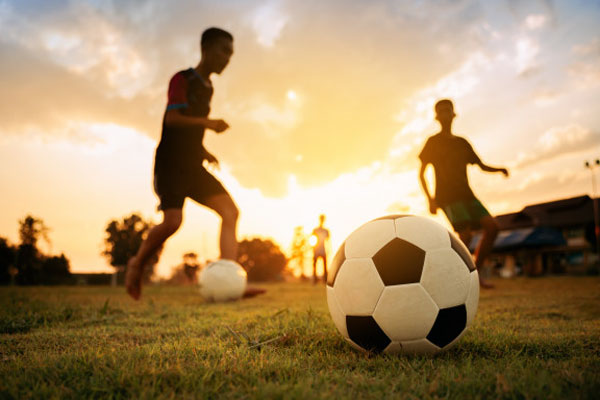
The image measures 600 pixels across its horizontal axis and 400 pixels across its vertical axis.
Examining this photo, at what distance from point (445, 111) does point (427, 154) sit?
30.8 inches

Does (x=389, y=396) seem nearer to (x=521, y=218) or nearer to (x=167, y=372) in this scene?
(x=167, y=372)

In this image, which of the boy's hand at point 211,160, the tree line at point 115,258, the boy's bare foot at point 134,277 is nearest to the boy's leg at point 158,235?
the boy's bare foot at point 134,277

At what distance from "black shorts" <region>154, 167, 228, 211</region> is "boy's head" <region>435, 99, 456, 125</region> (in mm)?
4104

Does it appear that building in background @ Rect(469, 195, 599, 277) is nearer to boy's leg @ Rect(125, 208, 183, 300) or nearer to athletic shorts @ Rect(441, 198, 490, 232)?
athletic shorts @ Rect(441, 198, 490, 232)

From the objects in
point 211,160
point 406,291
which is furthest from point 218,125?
point 406,291

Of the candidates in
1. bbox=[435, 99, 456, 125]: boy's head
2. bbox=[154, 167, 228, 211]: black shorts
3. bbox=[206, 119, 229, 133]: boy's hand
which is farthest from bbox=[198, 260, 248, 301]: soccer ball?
bbox=[435, 99, 456, 125]: boy's head

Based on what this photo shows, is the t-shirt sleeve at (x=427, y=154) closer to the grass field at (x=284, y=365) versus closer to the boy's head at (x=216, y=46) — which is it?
the boy's head at (x=216, y=46)

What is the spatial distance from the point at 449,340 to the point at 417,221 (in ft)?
2.23

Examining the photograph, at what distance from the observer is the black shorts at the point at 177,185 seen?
474 cm

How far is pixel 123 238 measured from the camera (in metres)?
46.2

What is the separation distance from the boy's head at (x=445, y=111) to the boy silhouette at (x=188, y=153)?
3.60 meters

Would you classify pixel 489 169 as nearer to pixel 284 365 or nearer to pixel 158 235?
pixel 158 235

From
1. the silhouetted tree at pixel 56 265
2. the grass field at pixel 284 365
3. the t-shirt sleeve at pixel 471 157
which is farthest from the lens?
the silhouetted tree at pixel 56 265

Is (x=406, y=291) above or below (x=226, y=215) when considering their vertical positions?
below
